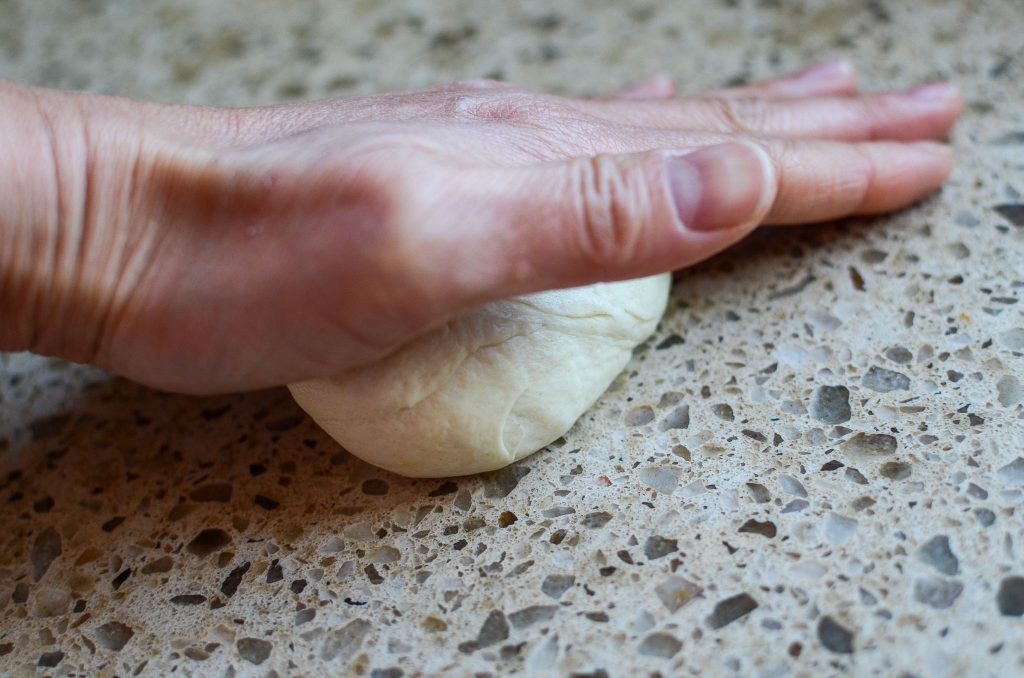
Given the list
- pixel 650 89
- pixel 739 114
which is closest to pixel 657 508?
pixel 739 114

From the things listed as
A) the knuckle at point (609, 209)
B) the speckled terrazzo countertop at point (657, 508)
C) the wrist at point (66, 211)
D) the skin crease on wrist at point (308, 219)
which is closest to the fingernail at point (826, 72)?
the speckled terrazzo countertop at point (657, 508)

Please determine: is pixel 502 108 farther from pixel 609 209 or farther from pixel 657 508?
pixel 657 508

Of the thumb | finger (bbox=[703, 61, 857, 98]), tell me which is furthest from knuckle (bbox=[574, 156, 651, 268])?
finger (bbox=[703, 61, 857, 98])

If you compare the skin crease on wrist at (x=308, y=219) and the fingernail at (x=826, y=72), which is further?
the fingernail at (x=826, y=72)

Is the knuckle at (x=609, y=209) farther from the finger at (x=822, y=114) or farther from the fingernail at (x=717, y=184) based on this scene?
the finger at (x=822, y=114)

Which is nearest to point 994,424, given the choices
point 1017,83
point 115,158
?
point 1017,83

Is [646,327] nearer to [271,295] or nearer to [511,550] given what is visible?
[511,550]
